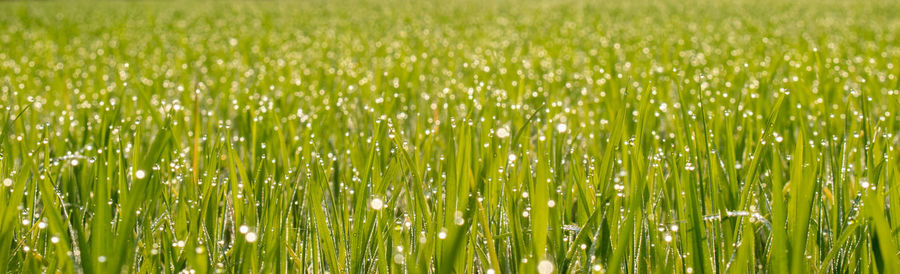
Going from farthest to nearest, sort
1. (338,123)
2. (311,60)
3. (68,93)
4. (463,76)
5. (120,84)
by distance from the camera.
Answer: (311,60)
(463,76)
(120,84)
(68,93)
(338,123)

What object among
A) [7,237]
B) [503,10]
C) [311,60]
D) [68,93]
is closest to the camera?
[7,237]

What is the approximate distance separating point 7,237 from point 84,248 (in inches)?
7.2

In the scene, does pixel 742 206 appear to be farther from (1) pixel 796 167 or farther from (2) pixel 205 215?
(2) pixel 205 215

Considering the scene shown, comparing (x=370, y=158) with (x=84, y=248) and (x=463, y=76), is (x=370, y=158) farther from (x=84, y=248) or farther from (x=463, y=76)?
(x=463, y=76)

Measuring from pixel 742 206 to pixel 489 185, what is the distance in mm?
407

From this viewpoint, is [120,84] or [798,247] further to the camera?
[120,84]

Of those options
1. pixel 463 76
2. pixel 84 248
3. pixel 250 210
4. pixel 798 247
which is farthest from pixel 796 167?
pixel 463 76

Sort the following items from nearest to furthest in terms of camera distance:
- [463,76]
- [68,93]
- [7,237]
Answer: [7,237] < [68,93] < [463,76]

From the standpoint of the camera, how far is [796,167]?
36.1 inches

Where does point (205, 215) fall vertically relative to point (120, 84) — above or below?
below

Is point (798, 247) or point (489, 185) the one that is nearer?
point (798, 247)

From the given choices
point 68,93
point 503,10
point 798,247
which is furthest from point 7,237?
point 503,10

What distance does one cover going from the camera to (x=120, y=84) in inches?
104

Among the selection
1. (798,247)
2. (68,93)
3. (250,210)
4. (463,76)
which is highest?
(463,76)
